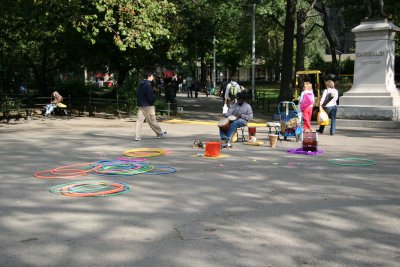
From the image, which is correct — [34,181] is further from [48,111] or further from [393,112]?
[48,111]

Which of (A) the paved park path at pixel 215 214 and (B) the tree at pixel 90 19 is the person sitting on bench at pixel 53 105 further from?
(A) the paved park path at pixel 215 214

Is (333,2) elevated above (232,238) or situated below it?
above

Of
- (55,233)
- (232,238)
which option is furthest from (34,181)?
(232,238)

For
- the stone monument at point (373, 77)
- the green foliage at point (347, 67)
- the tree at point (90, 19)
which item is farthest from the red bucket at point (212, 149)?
the green foliage at point (347, 67)

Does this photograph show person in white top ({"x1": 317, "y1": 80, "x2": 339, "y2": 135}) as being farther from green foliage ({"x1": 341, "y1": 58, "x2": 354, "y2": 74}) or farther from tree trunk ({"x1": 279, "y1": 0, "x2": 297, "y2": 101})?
green foliage ({"x1": 341, "y1": 58, "x2": 354, "y2": 74})

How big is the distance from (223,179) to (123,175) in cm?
195

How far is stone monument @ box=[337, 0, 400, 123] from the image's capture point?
17578mm

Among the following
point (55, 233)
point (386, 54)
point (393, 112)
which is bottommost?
point (55, 233)

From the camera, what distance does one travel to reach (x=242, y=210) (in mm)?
6336

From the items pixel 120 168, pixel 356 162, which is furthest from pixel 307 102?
pixel 120 168

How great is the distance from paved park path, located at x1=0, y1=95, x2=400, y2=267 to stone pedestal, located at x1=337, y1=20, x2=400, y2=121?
→ 259 inches

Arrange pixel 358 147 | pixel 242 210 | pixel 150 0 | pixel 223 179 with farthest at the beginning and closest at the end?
1. pixel 150 0
2. pixel 358 147
3. pixel 223 179
4. pixel 242 210

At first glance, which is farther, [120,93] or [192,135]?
[120,93]

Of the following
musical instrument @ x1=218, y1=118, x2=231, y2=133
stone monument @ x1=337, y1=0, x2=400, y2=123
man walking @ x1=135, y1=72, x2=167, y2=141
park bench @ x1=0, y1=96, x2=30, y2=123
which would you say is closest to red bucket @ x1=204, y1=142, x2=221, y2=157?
musical instrument @ x1=218, y1=118, x2=231, y2=133
